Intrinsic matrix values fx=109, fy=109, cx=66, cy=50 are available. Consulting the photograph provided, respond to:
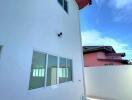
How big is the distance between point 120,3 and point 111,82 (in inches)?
242

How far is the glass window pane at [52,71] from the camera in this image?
12.2 ft

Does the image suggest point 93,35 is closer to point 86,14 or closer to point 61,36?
point 86,14

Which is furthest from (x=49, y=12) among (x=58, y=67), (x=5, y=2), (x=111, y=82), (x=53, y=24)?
(x=111, y=82)

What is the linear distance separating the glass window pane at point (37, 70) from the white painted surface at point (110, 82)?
217 inches

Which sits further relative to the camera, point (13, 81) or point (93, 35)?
point (93, 35)

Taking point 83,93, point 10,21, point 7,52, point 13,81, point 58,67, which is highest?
point 10,21

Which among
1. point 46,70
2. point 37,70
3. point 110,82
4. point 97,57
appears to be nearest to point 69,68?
point 46,70

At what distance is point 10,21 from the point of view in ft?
8.16

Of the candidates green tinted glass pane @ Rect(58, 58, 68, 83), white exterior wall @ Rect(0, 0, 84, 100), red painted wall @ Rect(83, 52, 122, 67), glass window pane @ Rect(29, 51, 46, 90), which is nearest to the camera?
white exterior wall @ Rect(0, 0, 84, 100)

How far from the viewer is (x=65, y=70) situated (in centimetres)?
489

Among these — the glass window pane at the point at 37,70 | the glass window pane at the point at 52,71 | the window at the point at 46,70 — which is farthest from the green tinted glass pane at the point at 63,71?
the glass window pane at the point at 37,70

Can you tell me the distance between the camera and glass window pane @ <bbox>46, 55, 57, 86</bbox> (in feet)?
12.2

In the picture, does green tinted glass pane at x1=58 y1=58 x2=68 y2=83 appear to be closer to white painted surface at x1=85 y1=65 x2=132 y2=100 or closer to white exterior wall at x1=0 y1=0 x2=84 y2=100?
white exterior wall at x1=0 y1=0 x2=84 y2=100

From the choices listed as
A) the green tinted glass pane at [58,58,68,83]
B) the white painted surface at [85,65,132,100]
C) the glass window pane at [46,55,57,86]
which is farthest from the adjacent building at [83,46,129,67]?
the glass window pane at [46,55,57,86]
